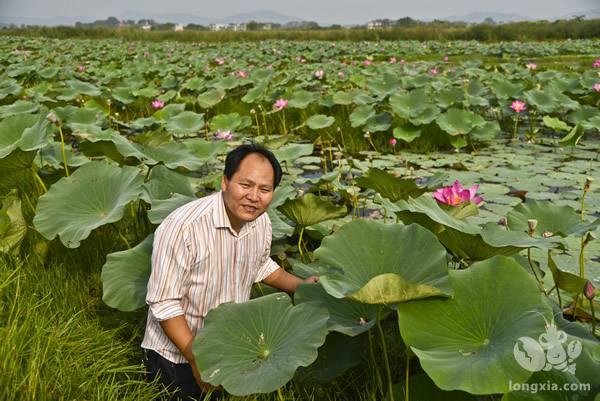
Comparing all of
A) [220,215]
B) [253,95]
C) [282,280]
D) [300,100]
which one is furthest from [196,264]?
[253,95]

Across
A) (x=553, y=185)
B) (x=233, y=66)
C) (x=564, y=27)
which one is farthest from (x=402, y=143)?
(x=564, y=27)

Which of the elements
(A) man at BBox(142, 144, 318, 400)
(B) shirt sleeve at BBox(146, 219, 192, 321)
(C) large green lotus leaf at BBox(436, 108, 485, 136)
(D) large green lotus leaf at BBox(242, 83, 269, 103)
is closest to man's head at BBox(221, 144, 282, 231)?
(A) man at BBox(142, 144, 318, 400)

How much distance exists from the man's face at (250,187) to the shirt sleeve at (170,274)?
17 cm

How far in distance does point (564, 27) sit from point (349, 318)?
98.8 feet

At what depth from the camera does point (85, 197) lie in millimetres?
2131

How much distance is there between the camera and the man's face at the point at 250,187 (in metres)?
1.46

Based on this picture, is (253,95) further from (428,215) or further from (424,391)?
(424,391)

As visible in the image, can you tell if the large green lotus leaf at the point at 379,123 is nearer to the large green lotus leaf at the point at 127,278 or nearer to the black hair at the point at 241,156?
the large green lotus leaf at the point at 127,278

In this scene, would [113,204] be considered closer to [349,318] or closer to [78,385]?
[78,385]

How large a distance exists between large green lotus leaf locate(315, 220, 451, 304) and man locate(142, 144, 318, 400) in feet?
0.83

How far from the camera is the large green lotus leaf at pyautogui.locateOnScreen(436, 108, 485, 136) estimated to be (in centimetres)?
448

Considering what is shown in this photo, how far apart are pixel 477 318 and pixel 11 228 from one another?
191 centimetres

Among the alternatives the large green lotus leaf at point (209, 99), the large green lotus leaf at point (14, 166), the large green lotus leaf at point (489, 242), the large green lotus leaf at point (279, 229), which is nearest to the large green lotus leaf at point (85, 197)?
the large green lotus leaf at point (14, 166)

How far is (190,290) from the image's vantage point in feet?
5.16
